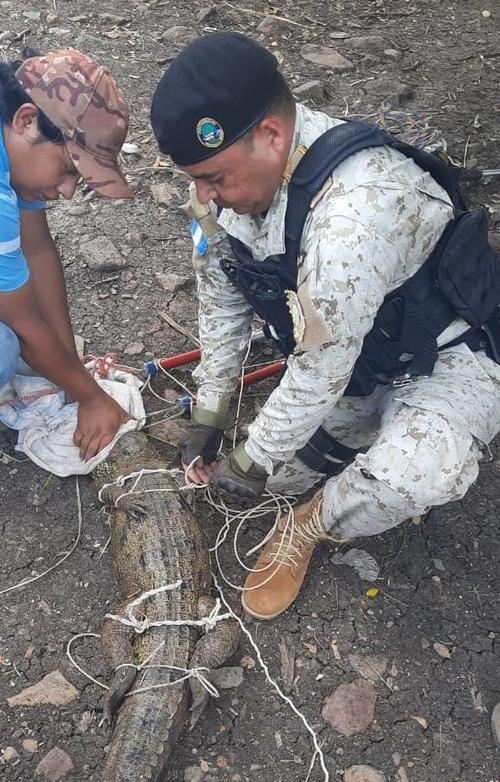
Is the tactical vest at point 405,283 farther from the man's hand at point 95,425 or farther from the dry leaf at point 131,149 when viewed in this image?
the dry leaf at point 131,149

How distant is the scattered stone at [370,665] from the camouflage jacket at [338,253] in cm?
92

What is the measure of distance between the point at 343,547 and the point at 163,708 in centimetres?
113

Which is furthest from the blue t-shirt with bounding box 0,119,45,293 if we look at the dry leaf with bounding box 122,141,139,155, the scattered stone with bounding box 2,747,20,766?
the dry leaf with bounding box 122,141,139,155

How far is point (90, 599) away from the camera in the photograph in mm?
3441

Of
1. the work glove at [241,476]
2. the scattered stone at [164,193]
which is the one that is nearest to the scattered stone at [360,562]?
the work glove at [241,476]

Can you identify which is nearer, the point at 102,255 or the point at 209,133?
the point at 209,133

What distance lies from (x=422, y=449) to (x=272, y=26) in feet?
18.5

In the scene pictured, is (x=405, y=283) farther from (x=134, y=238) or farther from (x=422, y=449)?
(x=134, y=238)

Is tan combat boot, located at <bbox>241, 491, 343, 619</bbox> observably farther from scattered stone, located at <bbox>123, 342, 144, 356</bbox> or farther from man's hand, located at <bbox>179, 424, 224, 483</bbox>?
scattered stone, located at <bbox>123, 342, 144, 356</bbox>

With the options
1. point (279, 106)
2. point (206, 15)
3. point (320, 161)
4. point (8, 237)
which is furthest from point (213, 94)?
point (206, 15)

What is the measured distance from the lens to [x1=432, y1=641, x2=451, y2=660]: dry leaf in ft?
10.7

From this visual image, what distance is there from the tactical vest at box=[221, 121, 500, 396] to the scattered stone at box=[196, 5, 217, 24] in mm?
5002

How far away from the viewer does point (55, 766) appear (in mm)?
2908

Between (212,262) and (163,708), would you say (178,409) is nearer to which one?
(212,262)
